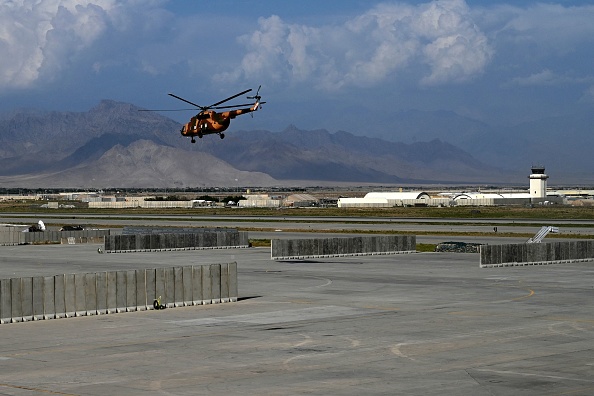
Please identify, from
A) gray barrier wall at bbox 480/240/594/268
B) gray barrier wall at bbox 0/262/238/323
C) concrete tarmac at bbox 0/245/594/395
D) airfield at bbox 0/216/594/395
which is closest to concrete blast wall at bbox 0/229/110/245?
gray barrier wall at bbox 480/240/594/268

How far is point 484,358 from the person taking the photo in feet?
90.3

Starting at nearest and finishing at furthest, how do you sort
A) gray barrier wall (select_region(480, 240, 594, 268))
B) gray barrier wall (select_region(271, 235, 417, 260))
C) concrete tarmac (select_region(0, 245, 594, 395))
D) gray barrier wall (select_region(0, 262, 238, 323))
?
concrete tarmac (select_region(0, 245, 594, 395)), gray barrier wall (select_region(0, 262, 238, 323)), gray barrier wall (select_region(480, 240, 594, 268)), gray barrier wall (select_region(271, 235, 417, 260))

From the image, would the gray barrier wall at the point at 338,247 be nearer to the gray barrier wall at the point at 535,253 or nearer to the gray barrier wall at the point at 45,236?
the gray barrier wall at the point at 535,253

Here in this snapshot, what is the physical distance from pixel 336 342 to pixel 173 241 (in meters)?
46.1

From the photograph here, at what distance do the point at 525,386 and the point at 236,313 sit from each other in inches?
661

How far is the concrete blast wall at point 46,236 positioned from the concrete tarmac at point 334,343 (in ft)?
135

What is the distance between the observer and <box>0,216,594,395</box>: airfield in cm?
2419

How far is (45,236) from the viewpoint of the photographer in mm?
87812

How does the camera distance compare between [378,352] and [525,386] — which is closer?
[525,386]

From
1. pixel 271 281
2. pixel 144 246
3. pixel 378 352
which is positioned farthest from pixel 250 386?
pixel 144 246

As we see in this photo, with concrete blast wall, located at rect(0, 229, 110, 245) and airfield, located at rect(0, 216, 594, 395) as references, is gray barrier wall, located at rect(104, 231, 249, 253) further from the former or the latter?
airfield, located at rect(0, 216, 594, 395)

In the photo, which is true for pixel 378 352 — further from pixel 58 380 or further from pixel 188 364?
pixel 58 380

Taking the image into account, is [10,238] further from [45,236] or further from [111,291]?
[111,291]

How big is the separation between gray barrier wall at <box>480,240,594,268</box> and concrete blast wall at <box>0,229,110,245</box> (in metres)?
39.2
